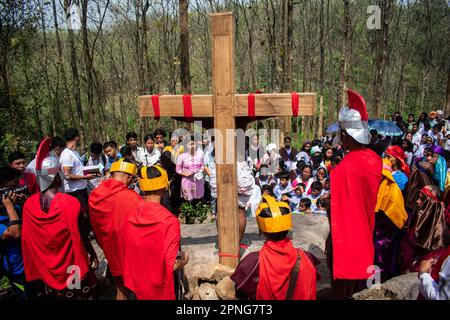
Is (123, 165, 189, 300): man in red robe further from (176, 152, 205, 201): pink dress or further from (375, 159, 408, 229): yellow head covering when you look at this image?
(176, 152, 205, 201): pink dress

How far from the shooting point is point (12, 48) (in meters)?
14.5

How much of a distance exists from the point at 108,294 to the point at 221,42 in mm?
2899

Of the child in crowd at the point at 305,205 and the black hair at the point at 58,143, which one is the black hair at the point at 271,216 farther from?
the child in crowd at the point at 305,205

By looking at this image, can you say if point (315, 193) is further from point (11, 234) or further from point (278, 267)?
point (11, 234)

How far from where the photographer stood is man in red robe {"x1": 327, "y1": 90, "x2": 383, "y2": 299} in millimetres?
2955

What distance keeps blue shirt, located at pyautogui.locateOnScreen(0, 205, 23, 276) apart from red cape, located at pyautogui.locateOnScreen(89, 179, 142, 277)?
770 mm

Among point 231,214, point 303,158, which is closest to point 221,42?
point 231,214

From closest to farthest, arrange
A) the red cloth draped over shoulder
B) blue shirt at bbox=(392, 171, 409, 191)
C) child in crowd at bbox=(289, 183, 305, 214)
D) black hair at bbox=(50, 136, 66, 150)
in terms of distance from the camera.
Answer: the red cloth draped over shoulder
blue shirt at bbox=(392, 171, 409, 191)
black hair at bbox=(50, 136, 66, 150)
child in crowd at bbox=(289, 183, 305, 214)

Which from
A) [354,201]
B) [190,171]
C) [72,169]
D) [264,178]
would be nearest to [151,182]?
[354,201]

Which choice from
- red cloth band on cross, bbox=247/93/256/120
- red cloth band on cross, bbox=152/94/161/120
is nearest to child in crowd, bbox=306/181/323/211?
red cloth band on cross, bbox=247/93/256/120

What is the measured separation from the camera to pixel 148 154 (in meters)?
6.59

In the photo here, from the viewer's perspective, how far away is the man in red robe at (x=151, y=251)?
108 inches

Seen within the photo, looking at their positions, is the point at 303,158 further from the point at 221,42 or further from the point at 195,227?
the point at 221,42

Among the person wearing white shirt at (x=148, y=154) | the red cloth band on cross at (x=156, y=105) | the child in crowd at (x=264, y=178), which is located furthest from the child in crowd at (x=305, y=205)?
the red cloth band on cross at (x=156, y=105)
